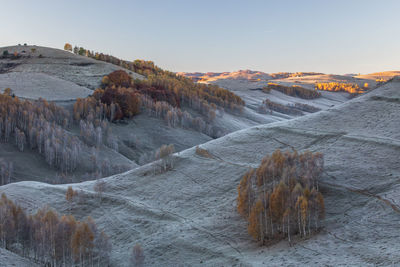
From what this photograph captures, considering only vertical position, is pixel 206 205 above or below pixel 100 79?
below

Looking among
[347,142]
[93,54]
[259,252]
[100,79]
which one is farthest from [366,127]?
[93,54]

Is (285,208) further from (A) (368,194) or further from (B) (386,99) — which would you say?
(B) (386,99)

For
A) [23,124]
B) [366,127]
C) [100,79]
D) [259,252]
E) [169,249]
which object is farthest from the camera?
[100,79]

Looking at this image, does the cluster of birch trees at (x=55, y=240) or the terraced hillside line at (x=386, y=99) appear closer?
the cluster of birch trees at (x=55, y=240)

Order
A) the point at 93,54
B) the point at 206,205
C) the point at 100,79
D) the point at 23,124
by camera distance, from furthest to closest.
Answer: the point at 93,54
the point at 100,79
the point at 23,124
the point at 206,205

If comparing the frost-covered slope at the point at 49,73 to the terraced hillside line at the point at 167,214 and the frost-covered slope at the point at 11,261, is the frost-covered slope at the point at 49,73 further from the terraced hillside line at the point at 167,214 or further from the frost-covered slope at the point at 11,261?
the frost-covered slope at the point at 11,261

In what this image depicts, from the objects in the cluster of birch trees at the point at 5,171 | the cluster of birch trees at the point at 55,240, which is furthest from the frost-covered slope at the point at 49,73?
the cluster of birch trees at the point at 55,240

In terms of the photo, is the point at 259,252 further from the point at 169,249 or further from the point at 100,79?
the point at 100,79

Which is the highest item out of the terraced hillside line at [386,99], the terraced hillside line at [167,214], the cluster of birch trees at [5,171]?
the terraced hillside line at [386,99]
